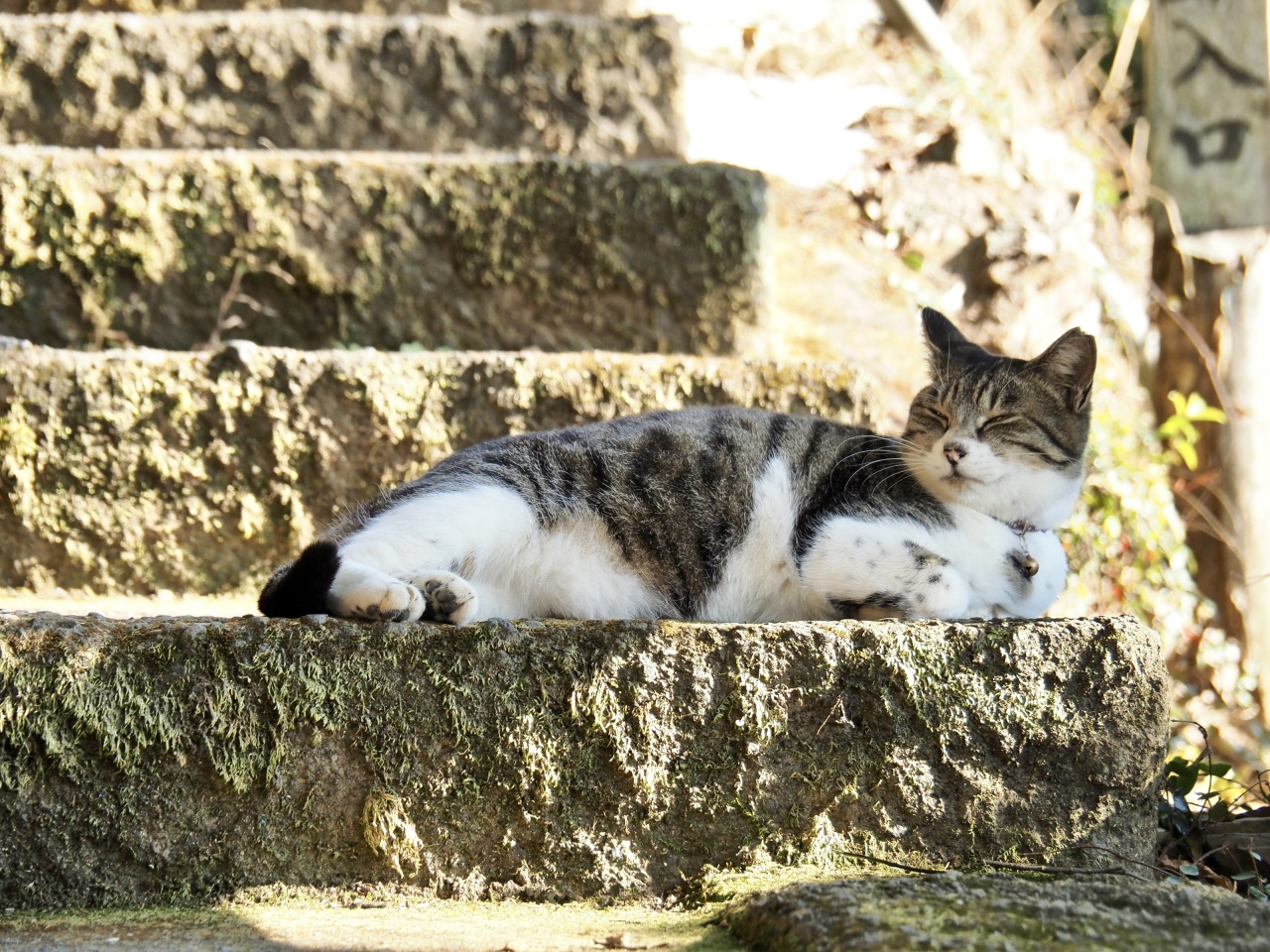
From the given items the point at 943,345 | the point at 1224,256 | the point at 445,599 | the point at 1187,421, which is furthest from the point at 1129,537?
the point at 445,599

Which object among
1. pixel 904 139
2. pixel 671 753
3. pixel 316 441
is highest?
pixel 904 139

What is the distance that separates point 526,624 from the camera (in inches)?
74.7

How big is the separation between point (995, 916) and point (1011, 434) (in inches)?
52.4

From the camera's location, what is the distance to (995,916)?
146 cm

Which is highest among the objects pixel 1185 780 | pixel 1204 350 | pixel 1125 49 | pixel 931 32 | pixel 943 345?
pixel 1125 49

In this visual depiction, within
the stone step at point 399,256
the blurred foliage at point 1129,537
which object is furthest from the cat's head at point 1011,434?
the blurred foliage at point 1129,537

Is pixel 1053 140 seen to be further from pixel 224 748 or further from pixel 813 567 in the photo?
pixel 224 748

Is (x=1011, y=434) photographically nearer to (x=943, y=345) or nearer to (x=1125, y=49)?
(x=943, y=345)

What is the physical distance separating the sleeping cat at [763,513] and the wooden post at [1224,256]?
2.88 metres

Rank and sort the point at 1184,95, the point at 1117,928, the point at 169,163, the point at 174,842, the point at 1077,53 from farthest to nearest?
the point at 1077,53 → the point at 1184,95 → the point at 169,163 → the point at 174,842 → the point at 1117,928

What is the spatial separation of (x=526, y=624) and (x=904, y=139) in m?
4.13

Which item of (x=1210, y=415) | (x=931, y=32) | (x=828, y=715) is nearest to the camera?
(x=828, y=715)

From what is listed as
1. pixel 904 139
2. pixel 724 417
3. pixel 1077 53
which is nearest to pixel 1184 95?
pixel 904 139

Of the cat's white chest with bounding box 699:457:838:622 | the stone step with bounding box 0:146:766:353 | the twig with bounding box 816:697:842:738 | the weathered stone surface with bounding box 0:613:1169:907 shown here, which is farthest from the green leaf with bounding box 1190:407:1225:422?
the twig with bounding box 816:697:842:738
